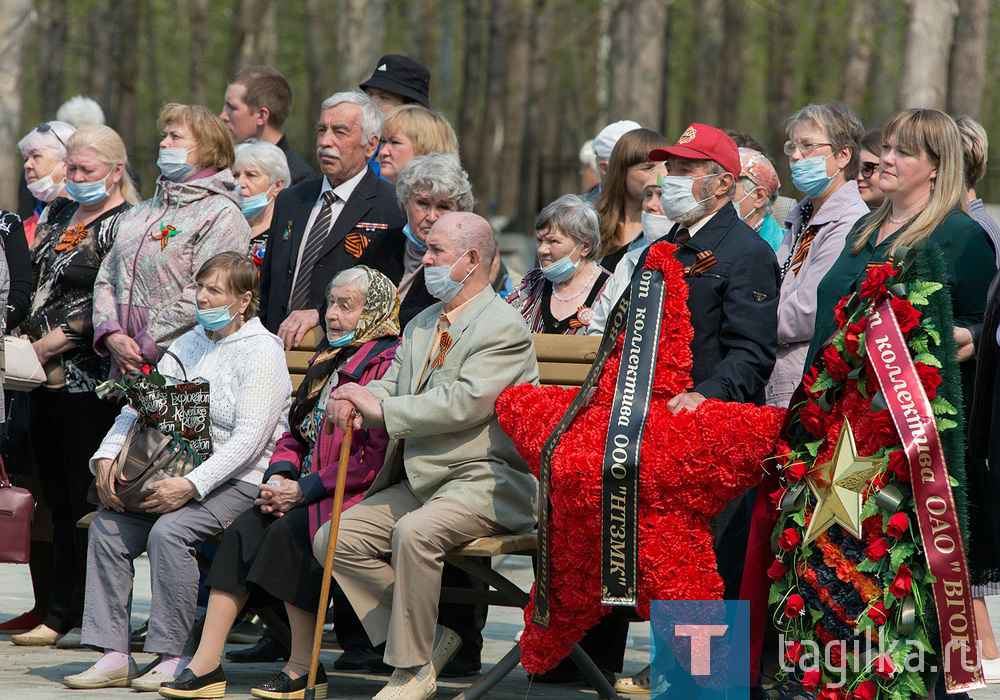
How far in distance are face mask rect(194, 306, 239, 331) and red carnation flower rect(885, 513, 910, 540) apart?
3031 millimetres

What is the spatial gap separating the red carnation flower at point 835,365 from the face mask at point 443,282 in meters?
1.60

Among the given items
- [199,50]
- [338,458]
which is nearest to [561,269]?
[338,458]

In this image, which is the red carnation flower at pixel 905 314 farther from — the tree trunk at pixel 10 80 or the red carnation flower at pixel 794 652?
the tree trunk at pixel 10 80

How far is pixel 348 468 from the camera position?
19.2 feet

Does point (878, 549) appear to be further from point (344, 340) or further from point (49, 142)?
point (49, 142)

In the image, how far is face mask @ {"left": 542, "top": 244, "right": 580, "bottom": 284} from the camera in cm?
664

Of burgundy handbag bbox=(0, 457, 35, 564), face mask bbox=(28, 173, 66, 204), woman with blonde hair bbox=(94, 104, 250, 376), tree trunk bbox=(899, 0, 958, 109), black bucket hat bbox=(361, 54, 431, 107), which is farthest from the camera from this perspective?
tree trunk bbox=(899, 0, 958, 109)

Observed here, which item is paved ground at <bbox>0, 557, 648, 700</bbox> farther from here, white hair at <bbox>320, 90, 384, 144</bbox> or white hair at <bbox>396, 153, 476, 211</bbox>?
white hair at <bbox>320, 90, 384, 144</bbox>

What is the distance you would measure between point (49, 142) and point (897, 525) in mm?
5442

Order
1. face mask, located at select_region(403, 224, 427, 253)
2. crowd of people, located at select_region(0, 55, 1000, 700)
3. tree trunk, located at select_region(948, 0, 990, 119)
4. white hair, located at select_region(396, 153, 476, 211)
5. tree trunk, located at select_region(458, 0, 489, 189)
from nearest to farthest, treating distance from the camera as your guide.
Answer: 1. crowd of people, located at select_region(0, 55, 1000, 700)
2. white hair, located at select_region(396, 153, 476, 211)
3. face mask, located at select_region(403, 224, 427, 253)
4. tree trunk, located at select_region(948, 0, 990, 119)
5. tree trunk, located at select_region(458, 0, 489, 189)

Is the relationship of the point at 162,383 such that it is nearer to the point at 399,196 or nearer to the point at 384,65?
the point at 399,196

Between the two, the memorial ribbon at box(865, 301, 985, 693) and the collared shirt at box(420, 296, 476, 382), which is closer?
the memorial ribbon at box(865, 301, 985, 693)

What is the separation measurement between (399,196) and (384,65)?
210cm

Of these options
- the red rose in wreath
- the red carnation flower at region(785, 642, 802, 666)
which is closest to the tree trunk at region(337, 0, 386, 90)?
the red rose in wreath
